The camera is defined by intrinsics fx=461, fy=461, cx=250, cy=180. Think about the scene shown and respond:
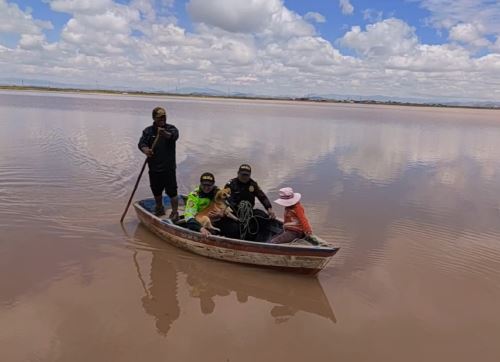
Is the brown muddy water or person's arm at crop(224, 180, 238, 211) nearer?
the brown muddy water

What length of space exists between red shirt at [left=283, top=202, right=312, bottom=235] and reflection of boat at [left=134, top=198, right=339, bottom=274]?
21 centimetres

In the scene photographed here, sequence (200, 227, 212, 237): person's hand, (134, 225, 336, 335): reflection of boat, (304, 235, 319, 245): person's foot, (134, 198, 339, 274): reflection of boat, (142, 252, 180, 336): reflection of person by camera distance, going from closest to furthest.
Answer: (142, 252, 180, 336): reflection of person < (134, 225, 336, 335): reflection of boat < (134, 198, 339, 274): reflection of boat < (304, 235, 319, 245): person's foot < (200, 227, 212, 237): person's hand

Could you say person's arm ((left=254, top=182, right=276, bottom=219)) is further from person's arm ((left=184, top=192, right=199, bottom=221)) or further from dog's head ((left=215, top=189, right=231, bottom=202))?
person's arm ((left=184, top=192, right=199, bottom=221))

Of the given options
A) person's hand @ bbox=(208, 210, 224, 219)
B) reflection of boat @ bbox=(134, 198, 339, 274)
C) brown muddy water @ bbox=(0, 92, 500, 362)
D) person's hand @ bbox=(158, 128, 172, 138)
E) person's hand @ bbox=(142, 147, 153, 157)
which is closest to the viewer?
brown muddy water @ bbox=(0, 92, 500, 362)

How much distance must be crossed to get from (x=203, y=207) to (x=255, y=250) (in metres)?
1.35

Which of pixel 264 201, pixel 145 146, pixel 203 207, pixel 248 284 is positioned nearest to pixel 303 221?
pixel 264 201

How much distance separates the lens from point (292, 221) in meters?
7.21

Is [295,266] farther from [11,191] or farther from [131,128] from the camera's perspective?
[131,128]

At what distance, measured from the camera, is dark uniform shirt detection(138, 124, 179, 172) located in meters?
8.51

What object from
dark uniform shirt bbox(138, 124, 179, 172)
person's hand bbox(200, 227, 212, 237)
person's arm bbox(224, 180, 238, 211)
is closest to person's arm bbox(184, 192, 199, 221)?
person's hand bbox(200, 227, 212, 237)

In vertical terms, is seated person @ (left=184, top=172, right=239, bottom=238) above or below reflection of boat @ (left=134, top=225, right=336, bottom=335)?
above

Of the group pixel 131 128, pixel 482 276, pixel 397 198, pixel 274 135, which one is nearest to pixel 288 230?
pixel 482 276

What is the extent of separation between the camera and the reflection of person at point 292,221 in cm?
709

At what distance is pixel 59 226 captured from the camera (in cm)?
896
